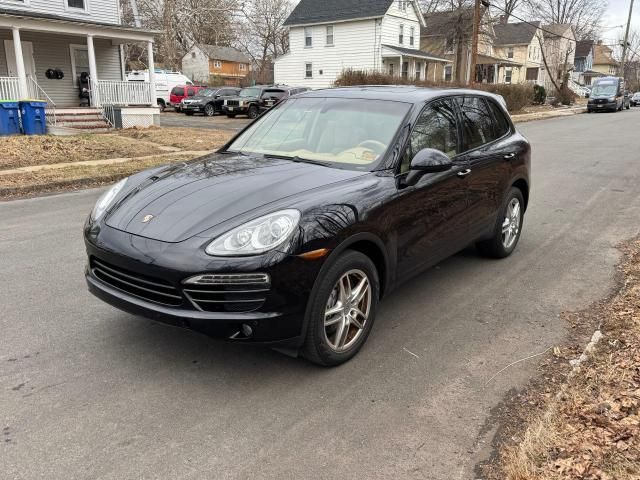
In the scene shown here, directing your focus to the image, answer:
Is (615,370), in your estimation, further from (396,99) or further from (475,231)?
(396,99)

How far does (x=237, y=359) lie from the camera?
3596 millimetres

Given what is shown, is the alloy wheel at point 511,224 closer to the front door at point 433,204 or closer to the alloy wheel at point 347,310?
the front door at point 433,204

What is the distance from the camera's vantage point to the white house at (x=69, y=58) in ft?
60.3

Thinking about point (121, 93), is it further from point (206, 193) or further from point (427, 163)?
point (427, 163)

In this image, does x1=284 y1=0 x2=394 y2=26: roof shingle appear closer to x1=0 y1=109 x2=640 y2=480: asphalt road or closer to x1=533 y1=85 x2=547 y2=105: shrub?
x1=533 y1=85 x2=547 y2=105: shrub

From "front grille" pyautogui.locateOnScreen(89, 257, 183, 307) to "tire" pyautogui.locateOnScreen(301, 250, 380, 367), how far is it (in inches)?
30.9

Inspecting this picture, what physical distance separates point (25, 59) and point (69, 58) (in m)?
2.01

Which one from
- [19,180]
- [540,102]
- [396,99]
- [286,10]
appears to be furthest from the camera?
[286,10]

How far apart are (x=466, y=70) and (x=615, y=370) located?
181 feet

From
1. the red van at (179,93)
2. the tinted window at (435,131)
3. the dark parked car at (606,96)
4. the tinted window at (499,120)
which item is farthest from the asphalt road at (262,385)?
the dark parked car at (606,96)

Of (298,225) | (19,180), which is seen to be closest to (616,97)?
(19,180)

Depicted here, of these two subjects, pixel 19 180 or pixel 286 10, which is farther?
pixel 286 10

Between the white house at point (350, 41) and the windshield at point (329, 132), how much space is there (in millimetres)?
34879

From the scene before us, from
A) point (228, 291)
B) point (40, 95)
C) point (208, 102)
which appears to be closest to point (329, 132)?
point (228, 291)
